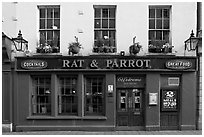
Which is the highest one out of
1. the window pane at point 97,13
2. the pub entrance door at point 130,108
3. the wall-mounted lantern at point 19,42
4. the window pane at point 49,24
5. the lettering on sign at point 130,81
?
the window pane at point 97,13

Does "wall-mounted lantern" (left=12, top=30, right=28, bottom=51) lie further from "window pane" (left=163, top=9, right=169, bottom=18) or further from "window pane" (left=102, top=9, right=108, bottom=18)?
"window pane" (left=163, top=9, right=169, bottom=18)

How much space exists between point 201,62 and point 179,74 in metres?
1.09

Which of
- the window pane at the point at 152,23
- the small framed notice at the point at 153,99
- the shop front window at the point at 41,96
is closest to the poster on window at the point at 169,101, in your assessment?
the small framed notice at the point at 153,99

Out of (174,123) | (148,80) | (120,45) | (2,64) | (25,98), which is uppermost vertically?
(120,45)

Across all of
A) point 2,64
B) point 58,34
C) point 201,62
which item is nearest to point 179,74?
point 201,62

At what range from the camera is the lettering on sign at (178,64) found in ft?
31.7

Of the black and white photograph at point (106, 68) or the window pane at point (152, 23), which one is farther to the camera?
the window pane at point (152, 23)

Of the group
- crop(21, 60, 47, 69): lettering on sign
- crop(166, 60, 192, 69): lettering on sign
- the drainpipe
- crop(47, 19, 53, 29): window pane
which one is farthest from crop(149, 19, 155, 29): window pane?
crop(21, 60, 47, 69): lettering on sign

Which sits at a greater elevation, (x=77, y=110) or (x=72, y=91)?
(x=72, y=91)

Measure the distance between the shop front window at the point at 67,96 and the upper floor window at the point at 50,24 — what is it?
5.35 ft

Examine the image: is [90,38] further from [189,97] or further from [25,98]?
[189,97]

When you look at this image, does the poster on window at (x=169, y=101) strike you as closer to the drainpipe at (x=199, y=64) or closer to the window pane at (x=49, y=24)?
the drainpipe at (x=199, y=64)

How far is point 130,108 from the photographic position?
10039mm

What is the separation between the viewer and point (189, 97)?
9.80 metres
